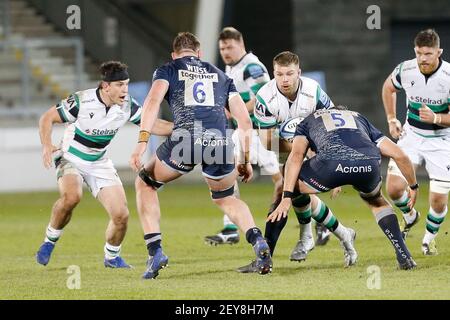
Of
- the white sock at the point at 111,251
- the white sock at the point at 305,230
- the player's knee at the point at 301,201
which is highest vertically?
the player's knee at the point at 301,201

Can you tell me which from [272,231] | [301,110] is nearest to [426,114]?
[301,110]

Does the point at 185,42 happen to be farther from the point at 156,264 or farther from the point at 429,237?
the point at 429,237

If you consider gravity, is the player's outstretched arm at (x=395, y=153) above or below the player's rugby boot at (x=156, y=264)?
above

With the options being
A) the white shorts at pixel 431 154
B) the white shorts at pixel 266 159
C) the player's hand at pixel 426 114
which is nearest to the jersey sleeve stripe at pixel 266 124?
the player's hand at pixel 426 114

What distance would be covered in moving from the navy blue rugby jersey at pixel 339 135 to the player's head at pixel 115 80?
6.02ft

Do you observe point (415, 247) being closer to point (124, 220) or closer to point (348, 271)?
point (348, 271)

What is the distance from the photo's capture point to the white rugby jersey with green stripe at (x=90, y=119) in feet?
38.5

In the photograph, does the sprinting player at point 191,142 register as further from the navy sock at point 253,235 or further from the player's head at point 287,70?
the player's head at point 287,70

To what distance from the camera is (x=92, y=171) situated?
11.9 metres

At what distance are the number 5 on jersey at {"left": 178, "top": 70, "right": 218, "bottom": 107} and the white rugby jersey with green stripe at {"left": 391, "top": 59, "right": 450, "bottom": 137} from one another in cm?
275

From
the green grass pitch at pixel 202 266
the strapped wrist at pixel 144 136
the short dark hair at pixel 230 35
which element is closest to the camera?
the green grass pitch at pixel 202 266

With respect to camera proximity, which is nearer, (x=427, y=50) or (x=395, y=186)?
(x=427, y=50)

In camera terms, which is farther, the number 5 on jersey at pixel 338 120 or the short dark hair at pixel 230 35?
the short dark hair at pixel 230 35

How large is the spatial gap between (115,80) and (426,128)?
3.37m
